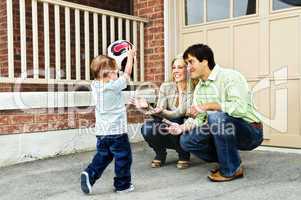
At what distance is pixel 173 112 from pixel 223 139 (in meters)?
0.76

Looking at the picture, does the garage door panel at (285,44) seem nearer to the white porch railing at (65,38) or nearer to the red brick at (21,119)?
the white porch railing at (65,38)

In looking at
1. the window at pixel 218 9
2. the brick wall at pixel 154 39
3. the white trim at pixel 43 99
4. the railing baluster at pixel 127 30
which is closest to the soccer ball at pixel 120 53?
the white trim at pixel 43 99

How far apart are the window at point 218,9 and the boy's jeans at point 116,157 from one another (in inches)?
102

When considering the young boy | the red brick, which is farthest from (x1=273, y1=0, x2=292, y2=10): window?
the red brick

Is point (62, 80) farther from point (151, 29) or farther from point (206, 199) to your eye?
point (206, 199)

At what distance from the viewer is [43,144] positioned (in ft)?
13.9

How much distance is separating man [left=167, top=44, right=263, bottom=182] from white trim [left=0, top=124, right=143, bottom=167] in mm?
1697

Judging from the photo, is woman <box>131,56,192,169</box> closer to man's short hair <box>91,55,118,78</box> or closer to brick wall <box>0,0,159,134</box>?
man's short hair <box>91,55,118,78</box>

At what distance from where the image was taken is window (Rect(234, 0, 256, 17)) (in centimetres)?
443

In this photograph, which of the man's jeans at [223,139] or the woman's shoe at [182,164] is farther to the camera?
the woman's shoe at [182,164]

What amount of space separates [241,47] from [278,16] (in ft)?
1.85

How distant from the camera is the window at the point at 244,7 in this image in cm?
443

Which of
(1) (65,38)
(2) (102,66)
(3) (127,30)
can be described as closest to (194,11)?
(3) (127,30)

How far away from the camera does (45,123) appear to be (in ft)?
14.0
